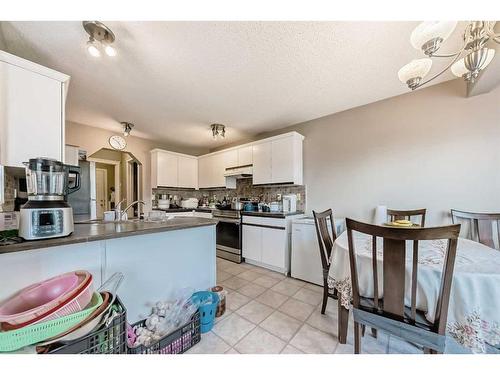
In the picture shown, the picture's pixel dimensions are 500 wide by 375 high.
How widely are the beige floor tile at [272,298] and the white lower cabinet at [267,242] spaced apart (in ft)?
1.86

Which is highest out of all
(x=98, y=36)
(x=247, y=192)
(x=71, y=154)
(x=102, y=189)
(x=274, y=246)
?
(x=98, y=36)

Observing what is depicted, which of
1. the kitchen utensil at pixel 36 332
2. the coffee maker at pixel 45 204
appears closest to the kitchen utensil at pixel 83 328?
the kitchen utensil at pixel 36 332

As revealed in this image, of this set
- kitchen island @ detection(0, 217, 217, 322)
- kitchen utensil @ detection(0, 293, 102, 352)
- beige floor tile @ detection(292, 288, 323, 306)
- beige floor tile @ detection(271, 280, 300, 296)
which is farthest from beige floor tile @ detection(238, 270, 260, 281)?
kitchen utensil @ detection(0, 293, 102, 352)

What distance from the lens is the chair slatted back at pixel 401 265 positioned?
33.1 inches

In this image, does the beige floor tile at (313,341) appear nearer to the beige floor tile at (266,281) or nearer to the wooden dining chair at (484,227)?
the beige floor tile at (266,281)

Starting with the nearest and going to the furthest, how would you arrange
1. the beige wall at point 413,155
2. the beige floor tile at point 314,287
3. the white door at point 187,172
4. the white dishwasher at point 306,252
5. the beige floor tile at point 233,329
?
the beige floor tile at point 233,329 < the beige wall at point 413,155 < the beige floor tile at point 314,287 < the white dishwasher at point 306,252 < the white door at point 187,172

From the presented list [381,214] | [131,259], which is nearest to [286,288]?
[381,214]

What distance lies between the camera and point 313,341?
1422 mm

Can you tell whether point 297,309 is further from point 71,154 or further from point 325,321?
point 71,154

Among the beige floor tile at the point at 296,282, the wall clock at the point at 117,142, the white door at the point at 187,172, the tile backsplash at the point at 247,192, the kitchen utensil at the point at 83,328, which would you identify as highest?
the wall clock at the point at 117,142

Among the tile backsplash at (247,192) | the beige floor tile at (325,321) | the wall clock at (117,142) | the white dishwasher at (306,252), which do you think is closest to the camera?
the beige floor tile at (325,321)

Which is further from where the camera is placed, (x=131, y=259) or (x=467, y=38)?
(x=131, y=259)

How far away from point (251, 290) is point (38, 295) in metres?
1.88

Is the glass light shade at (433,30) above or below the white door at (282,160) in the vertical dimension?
above
